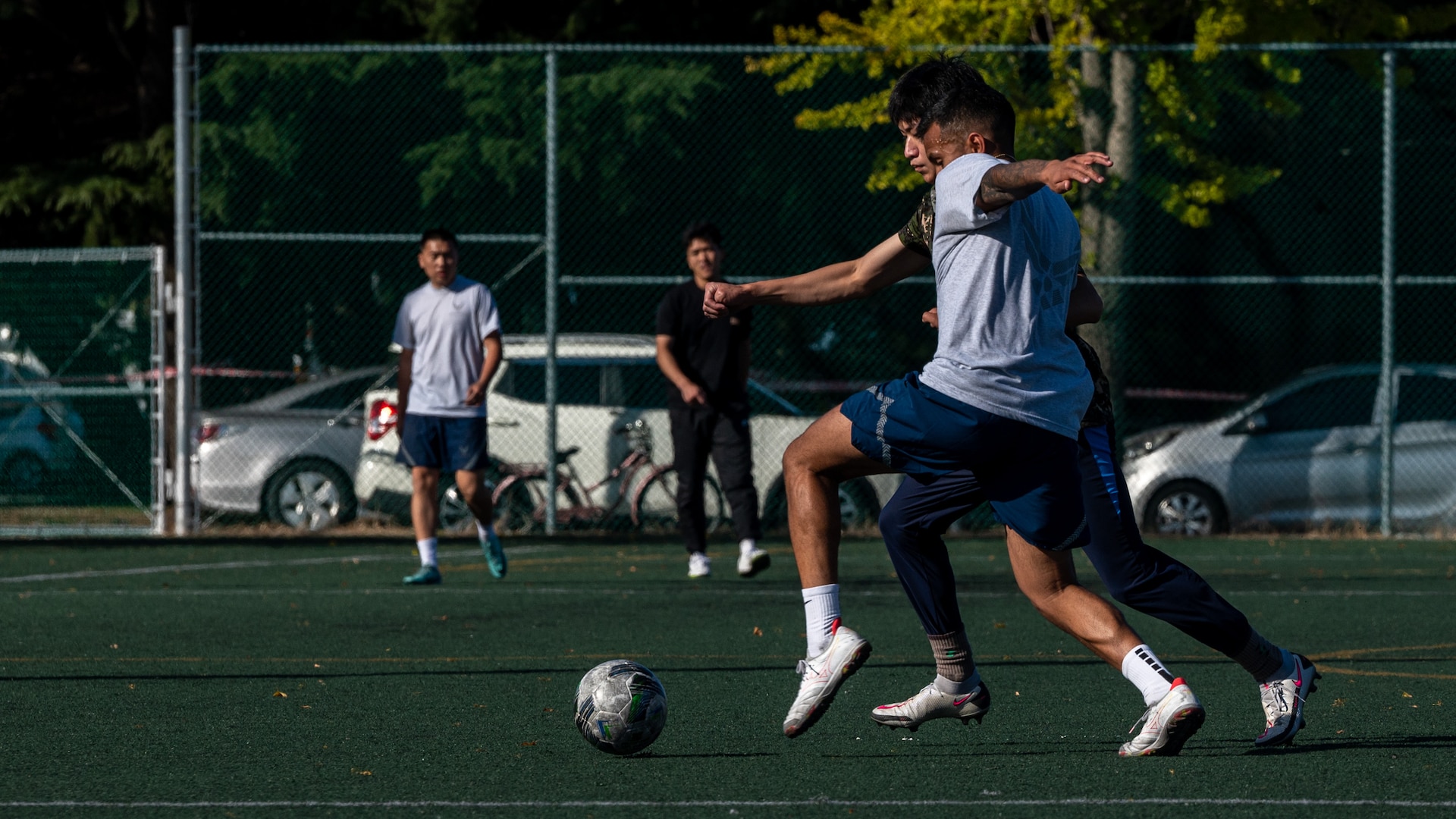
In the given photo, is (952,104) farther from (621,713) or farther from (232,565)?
(232,565)

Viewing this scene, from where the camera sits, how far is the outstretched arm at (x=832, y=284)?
5.37 meters

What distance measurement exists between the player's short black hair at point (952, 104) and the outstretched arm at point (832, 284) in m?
0.36

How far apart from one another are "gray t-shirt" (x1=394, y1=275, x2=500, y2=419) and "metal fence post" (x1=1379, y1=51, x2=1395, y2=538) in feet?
23.1

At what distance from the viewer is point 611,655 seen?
8.04 meters

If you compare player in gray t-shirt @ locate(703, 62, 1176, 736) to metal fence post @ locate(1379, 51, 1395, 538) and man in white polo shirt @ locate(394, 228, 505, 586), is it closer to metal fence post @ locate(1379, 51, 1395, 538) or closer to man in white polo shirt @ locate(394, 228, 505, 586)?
man in white polo shirt @ locate(394, 228, 505, 586)

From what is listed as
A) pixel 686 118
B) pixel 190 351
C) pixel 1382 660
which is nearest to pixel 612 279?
pixel 190 351

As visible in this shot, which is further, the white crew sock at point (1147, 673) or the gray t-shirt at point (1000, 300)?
the white crew sock at point (1147, 673)

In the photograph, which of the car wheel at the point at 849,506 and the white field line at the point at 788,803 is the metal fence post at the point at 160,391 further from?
the white field line at the point at 788,803

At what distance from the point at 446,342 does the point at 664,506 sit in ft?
13.9

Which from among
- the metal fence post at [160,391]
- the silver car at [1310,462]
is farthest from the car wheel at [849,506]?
the metal fence post at [160,391]

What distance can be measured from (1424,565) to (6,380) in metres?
11.5

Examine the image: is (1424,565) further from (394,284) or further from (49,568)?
(394,284)

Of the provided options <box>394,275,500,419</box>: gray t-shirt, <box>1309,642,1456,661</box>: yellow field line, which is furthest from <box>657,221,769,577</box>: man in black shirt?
<box>1309,642,1456,661</box>: yellow field line

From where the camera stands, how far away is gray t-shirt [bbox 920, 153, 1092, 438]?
511 centimetres
